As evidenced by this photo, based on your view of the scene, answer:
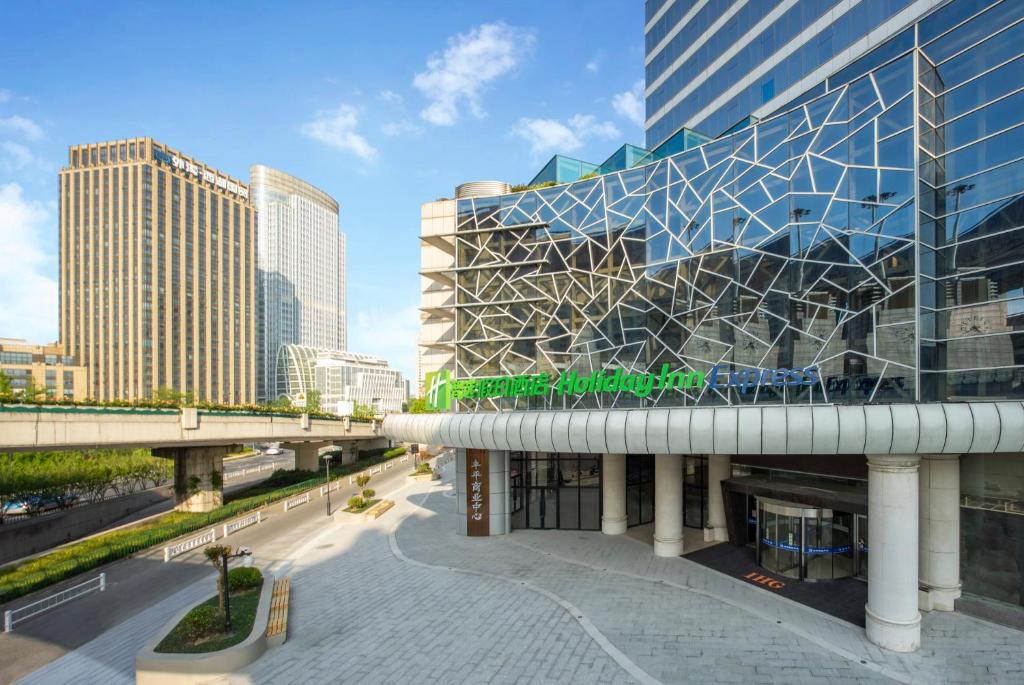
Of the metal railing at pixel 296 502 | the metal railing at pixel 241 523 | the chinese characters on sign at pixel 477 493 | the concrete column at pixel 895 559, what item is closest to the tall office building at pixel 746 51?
the concrete column at pixel 895 559

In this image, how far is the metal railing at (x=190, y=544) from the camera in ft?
101

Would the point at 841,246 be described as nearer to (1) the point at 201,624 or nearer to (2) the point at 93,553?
(1) the point at 201,624

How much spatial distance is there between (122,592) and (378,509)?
16.2 metres

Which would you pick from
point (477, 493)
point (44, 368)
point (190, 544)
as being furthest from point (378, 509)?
point (44, 368)

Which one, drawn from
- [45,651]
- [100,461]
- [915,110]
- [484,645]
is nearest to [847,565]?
[484,645]

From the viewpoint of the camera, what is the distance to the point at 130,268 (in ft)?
436

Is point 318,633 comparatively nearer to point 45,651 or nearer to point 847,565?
point 45,651

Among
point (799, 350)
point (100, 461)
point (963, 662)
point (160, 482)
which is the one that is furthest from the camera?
point (160, 482)

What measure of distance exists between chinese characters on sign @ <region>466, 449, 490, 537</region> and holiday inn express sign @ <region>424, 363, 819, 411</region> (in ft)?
11.3

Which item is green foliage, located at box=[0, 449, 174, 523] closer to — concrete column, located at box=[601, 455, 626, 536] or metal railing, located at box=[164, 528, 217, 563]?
metal railing, located at box=[164, 528, 217, 563]

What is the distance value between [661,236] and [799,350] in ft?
29.7

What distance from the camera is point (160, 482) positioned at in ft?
216

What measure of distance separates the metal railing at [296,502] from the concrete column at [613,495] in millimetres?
25225

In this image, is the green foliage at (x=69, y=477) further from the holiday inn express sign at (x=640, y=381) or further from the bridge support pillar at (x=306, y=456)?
the holiday inn express sign at (x=640, y=381)
